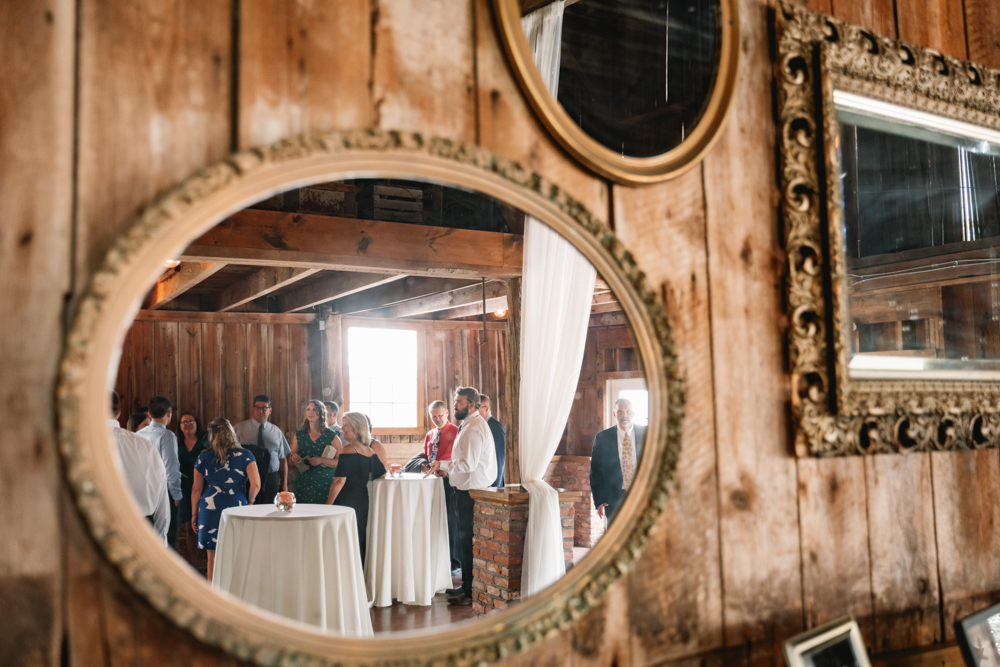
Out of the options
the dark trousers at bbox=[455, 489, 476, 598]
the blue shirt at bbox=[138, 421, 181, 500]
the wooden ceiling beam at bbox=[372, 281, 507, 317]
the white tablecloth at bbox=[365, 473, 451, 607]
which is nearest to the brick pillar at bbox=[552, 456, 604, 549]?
the dark trousers at bbox=[455, 489, 476, 598]

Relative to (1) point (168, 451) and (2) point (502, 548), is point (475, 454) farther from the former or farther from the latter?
Result: (1) point (168, 451)

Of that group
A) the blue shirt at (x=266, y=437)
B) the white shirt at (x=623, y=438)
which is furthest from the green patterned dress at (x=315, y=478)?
the white shirt at (x=623, y=438)

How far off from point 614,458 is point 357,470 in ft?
9.97

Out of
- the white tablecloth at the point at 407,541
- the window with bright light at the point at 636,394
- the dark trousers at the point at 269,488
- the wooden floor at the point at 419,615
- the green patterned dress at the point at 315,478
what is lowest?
the wooden floor at the point at 419,615

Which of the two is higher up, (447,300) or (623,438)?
(447,300)

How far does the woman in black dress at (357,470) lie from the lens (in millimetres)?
4074

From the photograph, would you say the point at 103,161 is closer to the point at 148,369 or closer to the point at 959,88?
the point at 959,88

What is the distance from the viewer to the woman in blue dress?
3469mm

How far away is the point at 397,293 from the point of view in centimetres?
586

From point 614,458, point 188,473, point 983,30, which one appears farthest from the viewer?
point 188,473

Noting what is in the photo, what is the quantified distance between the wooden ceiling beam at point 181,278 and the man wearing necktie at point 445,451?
5.68ft

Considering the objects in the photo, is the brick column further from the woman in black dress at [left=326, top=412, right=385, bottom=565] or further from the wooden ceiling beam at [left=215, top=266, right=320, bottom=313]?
the wooden ceiling beam at [left=215, top=266, right=320, bottom=313]

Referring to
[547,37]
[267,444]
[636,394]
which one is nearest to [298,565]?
[636,394]

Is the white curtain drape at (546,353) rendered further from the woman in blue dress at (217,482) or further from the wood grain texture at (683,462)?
the woman in blue dress at (217,482)
